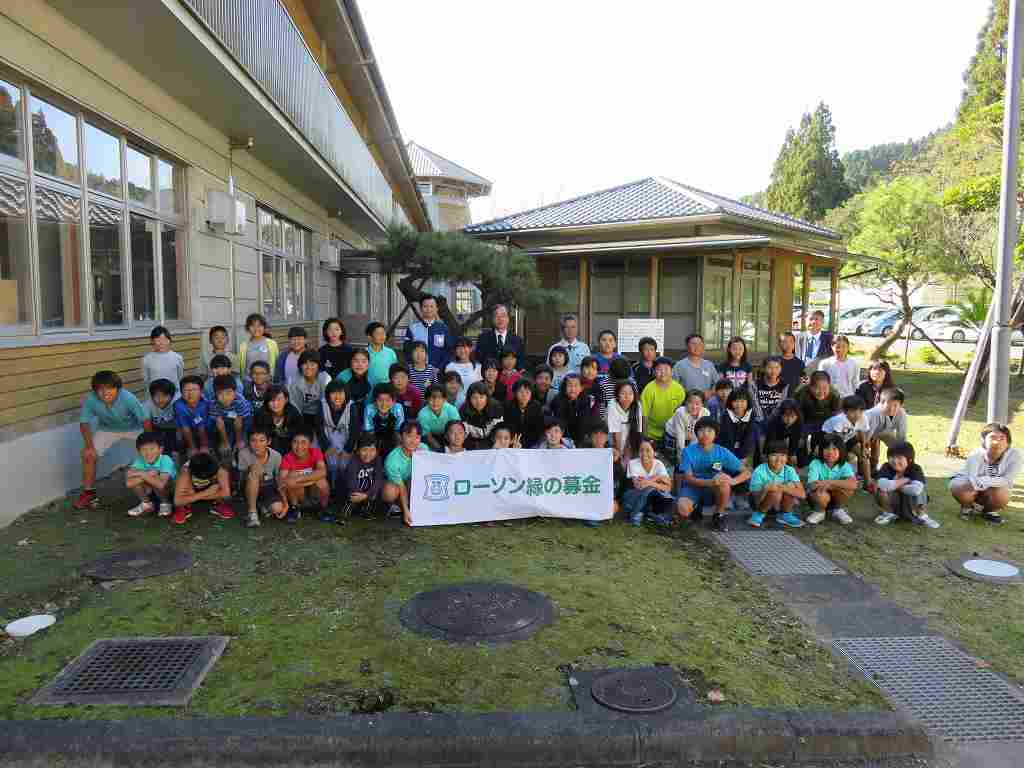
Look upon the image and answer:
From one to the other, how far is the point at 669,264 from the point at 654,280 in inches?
22.9

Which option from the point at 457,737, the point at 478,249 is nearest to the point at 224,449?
the point at 457,737

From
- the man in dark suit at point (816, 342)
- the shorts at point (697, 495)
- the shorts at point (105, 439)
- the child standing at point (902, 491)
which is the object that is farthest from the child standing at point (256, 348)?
the man in dark suit at point (816, 342)

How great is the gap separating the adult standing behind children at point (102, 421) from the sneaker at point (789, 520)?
19.1ft

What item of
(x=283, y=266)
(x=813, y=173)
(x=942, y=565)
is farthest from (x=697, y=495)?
(x=813, y=173)

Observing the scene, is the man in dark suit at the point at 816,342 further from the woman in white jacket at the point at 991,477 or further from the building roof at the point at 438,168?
the building roof at the point at 438,168

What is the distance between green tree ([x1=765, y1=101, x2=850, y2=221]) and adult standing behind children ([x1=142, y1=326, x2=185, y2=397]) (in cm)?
5092

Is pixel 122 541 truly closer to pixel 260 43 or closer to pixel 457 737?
pixel 457 737

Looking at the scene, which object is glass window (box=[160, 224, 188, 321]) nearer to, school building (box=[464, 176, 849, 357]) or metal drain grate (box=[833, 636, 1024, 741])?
metal drain grate (box=[833, 636, 1024, 741])

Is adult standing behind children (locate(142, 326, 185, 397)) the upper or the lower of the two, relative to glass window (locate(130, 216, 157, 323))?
lower

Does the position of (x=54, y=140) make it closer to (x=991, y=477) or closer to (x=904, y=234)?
(x=991, y=477)

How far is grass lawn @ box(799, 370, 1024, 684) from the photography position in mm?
4582

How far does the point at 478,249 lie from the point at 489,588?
9816 mm

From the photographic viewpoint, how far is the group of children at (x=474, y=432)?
648 cm

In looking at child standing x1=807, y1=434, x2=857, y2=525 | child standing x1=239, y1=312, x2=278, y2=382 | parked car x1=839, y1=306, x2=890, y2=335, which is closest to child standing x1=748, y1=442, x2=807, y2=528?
child standing x1=807, y1=434, x2=857, y2=525
